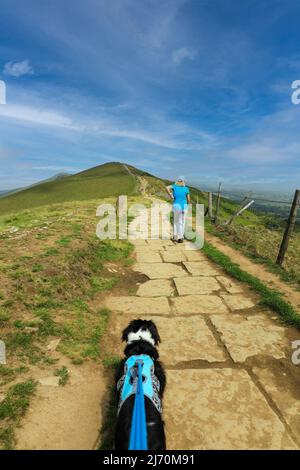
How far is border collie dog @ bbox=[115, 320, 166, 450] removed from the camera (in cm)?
223

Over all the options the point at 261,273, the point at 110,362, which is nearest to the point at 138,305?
the point at 110,362

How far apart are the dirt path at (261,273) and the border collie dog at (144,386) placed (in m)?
3.74

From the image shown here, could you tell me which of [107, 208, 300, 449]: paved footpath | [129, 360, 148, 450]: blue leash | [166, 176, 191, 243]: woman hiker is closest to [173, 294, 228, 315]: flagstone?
[107, 208, 300, 449]: paved footpath

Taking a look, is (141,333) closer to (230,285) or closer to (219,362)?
(219,362)

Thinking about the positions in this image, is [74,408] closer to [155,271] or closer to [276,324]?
[276,324]

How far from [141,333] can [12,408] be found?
5.15 feet

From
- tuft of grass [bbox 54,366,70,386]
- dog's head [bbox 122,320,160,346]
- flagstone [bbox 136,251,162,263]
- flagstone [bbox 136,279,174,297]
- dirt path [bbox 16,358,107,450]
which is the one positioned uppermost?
dog's head [bbox 122,320,160,346]

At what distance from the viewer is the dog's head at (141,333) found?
11.2ft

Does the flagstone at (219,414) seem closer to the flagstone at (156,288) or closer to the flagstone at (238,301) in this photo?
the flagstone at (238,301)

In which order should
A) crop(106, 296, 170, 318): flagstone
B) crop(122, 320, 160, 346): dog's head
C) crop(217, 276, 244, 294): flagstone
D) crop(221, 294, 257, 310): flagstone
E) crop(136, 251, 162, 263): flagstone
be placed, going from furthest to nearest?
crop(136, 251, 162, 263): flagstone, crop(217, 276, 244, 294): flagstone, crop(221, 294, 257, 310): flagstone, crop(106, 296, 170, 318): flagstone, crop(122, 320, 160, 346): dog's head

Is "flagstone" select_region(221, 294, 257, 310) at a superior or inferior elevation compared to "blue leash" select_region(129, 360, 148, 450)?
inferior

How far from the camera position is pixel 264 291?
21.0 feet

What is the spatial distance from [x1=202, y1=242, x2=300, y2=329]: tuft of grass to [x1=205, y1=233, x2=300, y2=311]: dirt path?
19 centimetres

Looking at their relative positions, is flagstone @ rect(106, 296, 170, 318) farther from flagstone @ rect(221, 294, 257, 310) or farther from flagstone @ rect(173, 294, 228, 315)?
flagstone @ rect(221, 294, 257, 310)
